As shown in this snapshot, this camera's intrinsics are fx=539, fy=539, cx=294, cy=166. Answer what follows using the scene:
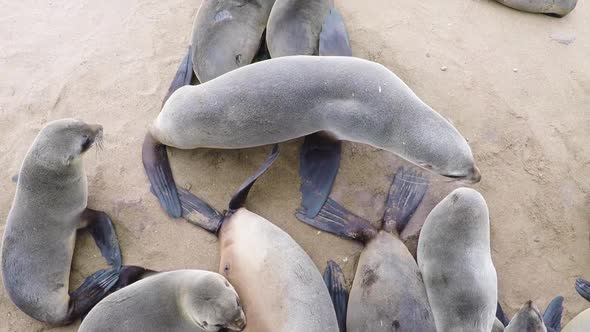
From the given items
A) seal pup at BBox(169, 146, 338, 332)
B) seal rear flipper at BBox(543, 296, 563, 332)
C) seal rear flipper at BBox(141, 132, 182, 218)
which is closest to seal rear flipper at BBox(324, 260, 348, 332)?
seal pup at BBox(169, 146, 338, 332)

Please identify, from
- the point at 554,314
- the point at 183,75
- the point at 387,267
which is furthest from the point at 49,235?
the point at 554,314

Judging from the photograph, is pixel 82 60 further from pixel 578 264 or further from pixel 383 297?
pixel 578 264

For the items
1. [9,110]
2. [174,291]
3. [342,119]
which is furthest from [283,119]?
[9,110]

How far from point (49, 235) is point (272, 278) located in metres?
1.39

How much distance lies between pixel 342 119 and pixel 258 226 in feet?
2.87

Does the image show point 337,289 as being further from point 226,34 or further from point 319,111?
point 226,34

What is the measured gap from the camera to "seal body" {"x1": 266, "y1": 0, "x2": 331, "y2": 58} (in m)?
3.93

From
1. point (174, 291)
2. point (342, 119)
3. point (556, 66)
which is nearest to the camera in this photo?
point (174, 291)

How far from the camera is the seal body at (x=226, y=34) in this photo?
12.8 feet

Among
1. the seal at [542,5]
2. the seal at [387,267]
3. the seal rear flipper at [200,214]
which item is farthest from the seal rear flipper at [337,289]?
the seal at [542,5]

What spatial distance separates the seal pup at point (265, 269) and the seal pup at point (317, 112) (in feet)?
0.92

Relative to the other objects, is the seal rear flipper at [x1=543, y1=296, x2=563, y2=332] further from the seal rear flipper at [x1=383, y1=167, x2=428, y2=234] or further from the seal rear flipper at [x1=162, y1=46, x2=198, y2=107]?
the seal rear flipper at [x1=162, y1=46, x2=198, y2=107]

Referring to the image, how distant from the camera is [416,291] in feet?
10.3

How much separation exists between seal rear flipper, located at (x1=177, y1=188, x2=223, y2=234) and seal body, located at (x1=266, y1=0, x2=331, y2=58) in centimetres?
123
